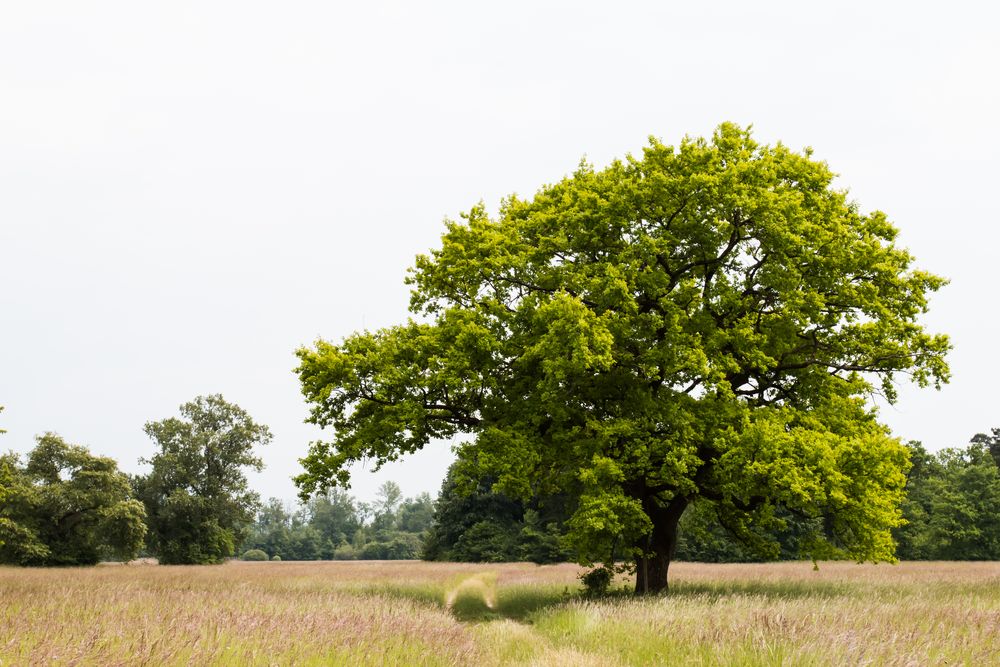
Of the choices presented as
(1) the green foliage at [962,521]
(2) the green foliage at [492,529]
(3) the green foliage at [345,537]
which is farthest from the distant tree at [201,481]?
(1) the green foliage at [962,521]

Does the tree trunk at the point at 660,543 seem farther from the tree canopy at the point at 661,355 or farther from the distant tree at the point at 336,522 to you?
the distant tree at the point at 336,522

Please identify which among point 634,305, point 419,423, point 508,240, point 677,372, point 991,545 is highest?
point 508,240

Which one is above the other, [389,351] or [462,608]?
[389,351]

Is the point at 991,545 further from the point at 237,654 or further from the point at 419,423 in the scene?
the point at 237,654

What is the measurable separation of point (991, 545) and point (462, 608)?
5810 centimetres

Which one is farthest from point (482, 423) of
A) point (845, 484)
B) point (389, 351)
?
point (845, 484)

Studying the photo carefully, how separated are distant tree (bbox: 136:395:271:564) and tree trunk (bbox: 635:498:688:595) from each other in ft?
157

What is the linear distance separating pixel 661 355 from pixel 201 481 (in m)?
54.7

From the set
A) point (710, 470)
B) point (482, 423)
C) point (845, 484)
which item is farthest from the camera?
point (482, 423)

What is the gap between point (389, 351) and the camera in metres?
22.0

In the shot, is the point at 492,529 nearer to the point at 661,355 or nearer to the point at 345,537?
the point at 661,355

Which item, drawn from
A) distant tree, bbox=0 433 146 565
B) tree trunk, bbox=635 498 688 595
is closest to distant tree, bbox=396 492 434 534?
distant tree, bbox=0 433 146 565

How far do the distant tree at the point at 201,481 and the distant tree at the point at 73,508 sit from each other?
21.4 feet

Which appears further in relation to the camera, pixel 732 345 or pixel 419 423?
pixel 419 423
